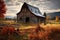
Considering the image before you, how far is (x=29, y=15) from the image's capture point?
8086 millimetres

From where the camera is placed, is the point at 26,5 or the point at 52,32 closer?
the point at 52,32

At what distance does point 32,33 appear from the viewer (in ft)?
23.9

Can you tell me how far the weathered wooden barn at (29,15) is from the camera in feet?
25.6

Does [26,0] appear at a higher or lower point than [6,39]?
higher

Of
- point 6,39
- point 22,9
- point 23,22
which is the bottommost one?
point 6,39

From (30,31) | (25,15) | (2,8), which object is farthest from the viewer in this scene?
(2,8)

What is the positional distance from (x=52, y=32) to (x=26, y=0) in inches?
66.3

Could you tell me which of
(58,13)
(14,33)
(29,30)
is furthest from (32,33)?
(58,13)

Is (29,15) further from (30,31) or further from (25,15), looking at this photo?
(30,31)

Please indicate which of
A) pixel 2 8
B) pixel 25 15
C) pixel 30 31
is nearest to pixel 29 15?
pixel 25 15

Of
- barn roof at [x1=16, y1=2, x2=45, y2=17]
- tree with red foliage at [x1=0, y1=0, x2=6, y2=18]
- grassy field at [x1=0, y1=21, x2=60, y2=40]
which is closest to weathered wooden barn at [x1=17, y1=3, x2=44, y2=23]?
barn roof at [x1=16, y1=2, x2=45, y2=17]

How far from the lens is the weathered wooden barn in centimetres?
779

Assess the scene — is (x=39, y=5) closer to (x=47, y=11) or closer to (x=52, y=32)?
(x=47, y=11)

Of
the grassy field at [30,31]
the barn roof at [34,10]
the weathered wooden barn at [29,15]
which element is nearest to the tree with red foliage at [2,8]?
the grassy field at [30,31]
